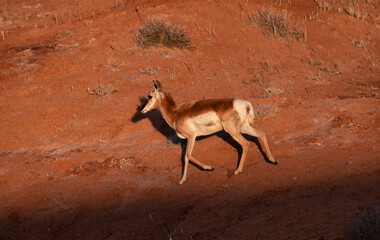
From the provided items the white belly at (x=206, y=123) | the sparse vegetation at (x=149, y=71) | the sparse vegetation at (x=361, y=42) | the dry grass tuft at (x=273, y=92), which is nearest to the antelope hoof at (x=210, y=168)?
the white belly at (x=206, y=123)

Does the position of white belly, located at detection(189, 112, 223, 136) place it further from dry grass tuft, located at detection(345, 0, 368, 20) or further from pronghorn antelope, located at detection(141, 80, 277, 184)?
dry grass tuft, located at detection(345, 0, 368, 20)

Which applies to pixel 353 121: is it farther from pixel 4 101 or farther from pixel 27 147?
pixel 4 101

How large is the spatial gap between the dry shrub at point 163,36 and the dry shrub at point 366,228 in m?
13.2

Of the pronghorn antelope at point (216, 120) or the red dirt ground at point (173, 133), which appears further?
the pronghorn antelope at point (216, 120)

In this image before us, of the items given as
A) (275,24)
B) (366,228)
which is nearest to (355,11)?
(275,24)

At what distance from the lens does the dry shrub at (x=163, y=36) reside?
17.3 meters

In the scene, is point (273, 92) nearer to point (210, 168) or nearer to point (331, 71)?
point (331, 71)

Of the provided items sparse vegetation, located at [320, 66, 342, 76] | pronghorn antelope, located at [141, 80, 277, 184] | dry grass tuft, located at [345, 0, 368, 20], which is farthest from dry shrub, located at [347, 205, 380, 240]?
dry grass tuft, located at [345, 0, 368, 20]

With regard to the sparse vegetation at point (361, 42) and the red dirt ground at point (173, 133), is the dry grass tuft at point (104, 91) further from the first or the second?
the sparse vegetation at point (361, 42)

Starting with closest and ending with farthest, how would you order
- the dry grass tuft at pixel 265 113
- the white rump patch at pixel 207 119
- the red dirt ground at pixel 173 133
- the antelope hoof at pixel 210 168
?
the red dirt ground at pixel 173 133 < the white rump patch at pixel 207 119 < the antelope hoof at pixel 210 168 < the dry grass tuft at pixel 265 113

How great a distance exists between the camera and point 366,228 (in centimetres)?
493

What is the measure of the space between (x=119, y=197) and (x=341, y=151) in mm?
4895

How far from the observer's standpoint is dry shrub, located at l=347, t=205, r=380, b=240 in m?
4.89

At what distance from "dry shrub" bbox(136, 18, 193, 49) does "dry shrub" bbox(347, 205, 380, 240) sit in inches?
520
